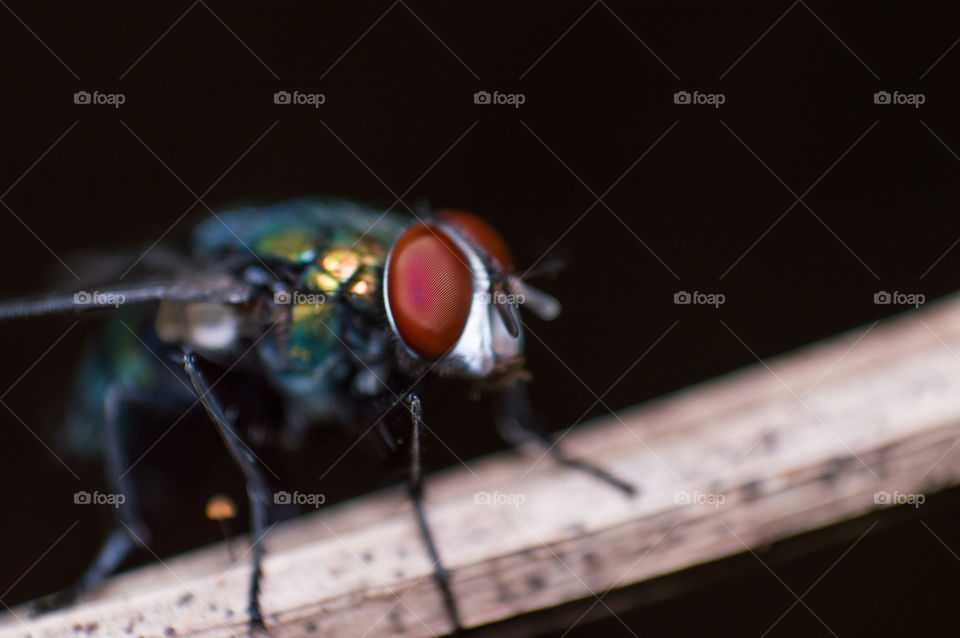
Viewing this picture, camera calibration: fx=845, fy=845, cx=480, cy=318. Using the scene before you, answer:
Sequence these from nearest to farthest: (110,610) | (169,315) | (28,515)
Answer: (110,610) < (169,315) < (28,515)

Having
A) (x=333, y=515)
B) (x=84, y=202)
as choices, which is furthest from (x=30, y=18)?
(x=333, y=515)

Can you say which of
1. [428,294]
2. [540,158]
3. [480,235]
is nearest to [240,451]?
[428,294]

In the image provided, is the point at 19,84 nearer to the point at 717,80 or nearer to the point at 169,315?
the point at 169,315

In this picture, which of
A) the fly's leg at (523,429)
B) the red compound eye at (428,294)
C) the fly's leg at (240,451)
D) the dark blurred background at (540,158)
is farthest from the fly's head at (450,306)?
the dark blurred background at (540,158)

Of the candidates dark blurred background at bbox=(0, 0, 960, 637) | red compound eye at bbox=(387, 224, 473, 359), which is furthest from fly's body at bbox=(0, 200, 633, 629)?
dark blurred background at bbox=(0, 0, 960, 637)

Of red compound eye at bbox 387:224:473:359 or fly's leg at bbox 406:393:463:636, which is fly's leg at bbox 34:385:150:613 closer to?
fly's leg at bbox 406:393:463:636

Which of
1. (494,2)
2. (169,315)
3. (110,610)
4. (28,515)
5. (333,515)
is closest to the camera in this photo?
(110,610)

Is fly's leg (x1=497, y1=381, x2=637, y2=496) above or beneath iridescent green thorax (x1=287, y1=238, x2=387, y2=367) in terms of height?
beneath

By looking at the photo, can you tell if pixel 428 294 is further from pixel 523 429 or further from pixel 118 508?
pixel 118 508
